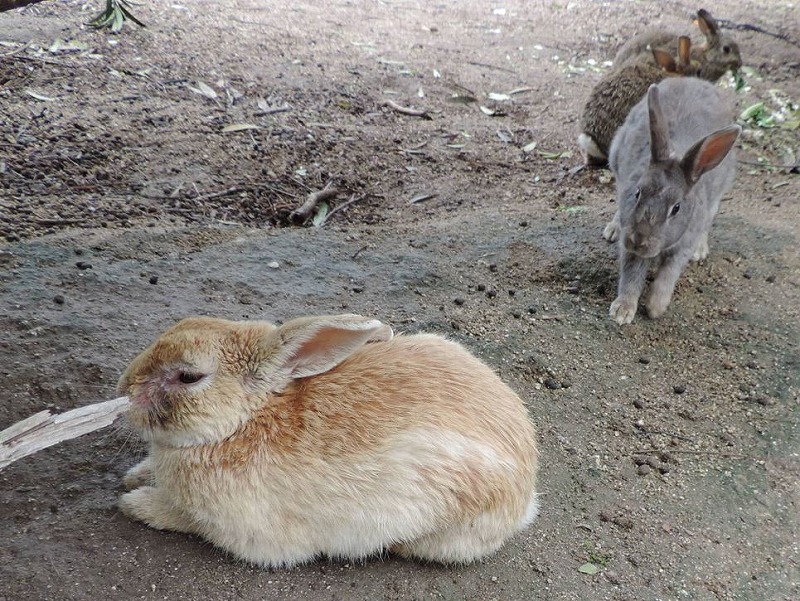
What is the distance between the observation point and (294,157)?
288 inches

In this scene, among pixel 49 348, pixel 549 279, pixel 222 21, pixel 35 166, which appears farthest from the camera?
pixel 222 21

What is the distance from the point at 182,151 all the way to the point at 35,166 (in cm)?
130

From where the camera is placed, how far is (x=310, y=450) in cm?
305

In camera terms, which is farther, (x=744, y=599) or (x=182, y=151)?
(x=182, y=151)

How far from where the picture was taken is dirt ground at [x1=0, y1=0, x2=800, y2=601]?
10.5 feet

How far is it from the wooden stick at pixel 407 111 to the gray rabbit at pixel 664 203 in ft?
11.2

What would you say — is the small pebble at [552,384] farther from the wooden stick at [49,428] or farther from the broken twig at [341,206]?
the broken twig at [341,206]

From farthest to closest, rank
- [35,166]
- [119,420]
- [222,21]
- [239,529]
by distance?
[222,21], [35,166], [119,420], [239,529]

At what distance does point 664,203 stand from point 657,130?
54cm

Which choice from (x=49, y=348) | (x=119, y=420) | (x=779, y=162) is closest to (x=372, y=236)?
(x=49, y=348)

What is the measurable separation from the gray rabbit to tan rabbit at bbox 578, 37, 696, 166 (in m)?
2.06

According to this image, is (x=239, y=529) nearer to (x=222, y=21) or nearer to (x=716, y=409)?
(x=716, y=409)

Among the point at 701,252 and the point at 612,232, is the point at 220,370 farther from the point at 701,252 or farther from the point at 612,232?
the point at 701,252

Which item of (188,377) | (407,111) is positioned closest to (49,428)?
(188,377)
